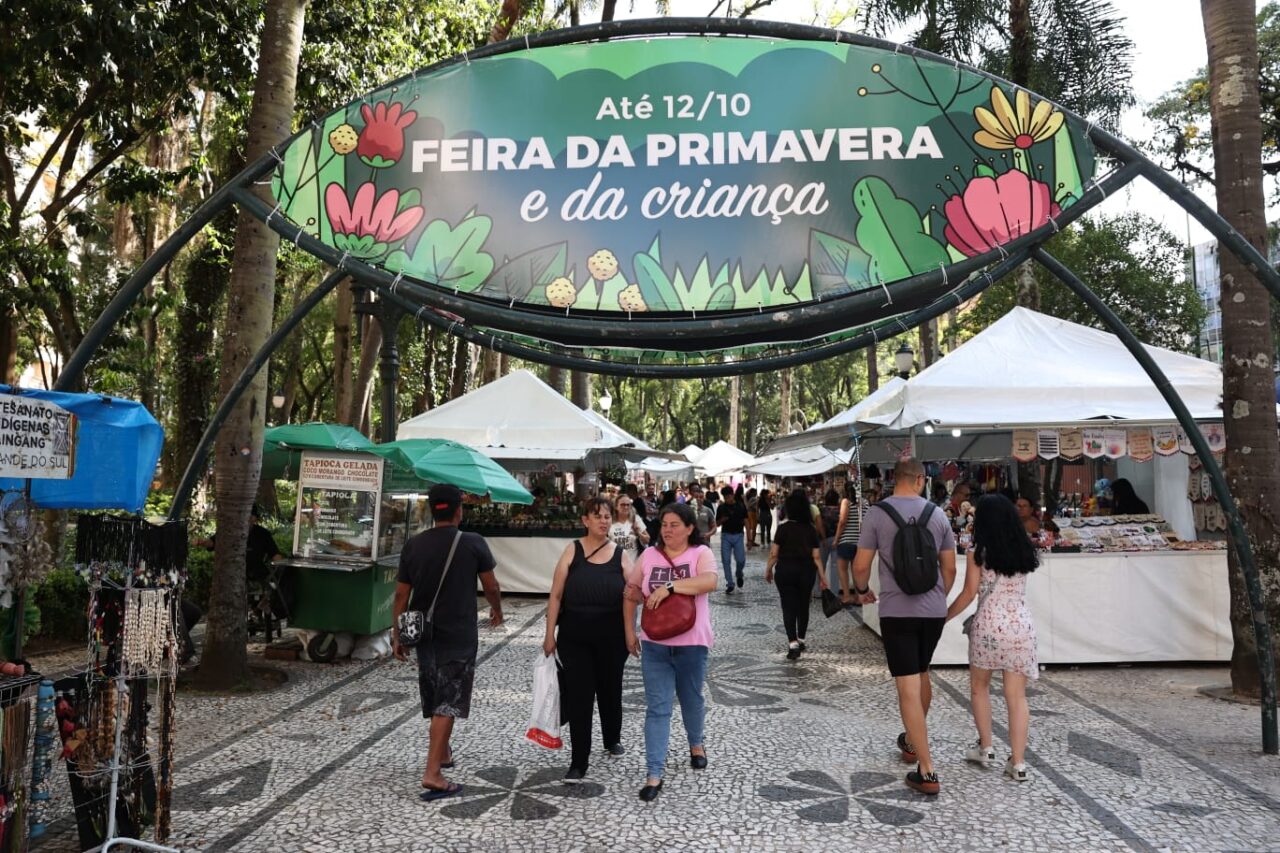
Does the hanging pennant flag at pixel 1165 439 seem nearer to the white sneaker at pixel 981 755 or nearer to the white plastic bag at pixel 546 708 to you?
the white sneaker at pixel 981 755

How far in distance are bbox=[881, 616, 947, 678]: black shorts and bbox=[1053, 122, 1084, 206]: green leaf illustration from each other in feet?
8.10

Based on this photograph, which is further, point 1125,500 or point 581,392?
point 581,392

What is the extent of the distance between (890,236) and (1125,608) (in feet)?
17.6

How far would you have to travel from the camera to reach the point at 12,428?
153 inches

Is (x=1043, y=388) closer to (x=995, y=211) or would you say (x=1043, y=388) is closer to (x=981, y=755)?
(x=995, y=211)

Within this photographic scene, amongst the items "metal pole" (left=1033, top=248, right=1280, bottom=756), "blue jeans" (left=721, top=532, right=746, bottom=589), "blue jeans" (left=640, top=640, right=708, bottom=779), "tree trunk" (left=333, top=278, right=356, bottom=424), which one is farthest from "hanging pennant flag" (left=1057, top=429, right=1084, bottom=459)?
"tree trunk" (left=333, top=278, right=356, bottom=424)

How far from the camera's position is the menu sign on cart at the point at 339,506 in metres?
8.77

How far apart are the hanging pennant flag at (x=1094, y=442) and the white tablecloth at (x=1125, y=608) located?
3.47ft

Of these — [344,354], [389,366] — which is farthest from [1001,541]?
[344,354]

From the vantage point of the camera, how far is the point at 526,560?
45.8 feet

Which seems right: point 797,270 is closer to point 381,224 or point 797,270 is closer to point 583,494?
point 381,224

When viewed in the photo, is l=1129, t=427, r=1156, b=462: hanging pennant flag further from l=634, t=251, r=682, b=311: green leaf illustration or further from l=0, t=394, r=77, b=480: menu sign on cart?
l=0, t=394, r=77, b=480: menu sign on cart

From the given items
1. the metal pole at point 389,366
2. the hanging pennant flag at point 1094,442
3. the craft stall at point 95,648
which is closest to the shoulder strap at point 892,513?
the craft stall at point 95,648

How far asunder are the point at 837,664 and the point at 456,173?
596 cm
